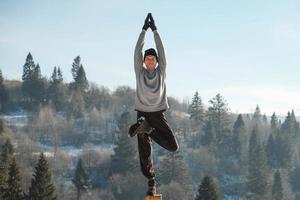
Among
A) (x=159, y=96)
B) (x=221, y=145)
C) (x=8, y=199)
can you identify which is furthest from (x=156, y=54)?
(x=221, y=145)

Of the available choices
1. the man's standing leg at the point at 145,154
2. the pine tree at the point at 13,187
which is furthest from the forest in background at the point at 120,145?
the man's standing leg at the point at 145,154

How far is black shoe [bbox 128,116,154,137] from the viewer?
26.4ft

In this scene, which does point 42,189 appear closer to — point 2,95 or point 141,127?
point 141,127

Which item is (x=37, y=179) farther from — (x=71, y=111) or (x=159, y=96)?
(x=71, y=111)

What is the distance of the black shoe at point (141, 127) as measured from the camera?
8047 mm

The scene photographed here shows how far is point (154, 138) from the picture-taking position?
27.5 ft

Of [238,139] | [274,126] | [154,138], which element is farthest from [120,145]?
[154,138]

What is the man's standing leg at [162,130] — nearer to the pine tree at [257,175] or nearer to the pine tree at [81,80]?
the pine tree at [257,175]

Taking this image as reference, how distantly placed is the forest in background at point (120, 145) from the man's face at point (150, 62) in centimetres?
5556

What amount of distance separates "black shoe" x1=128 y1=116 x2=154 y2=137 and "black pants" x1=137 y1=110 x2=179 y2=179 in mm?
57

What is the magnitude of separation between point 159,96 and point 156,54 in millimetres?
613

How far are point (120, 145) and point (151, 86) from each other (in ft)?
261

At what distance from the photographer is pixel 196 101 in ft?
380

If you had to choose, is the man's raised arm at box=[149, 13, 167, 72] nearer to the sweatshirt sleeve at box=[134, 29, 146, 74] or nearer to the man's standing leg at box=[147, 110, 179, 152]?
the sweatshirt sleeve at box=[134, 29, 146, 74]
